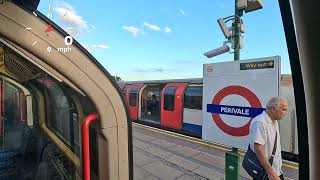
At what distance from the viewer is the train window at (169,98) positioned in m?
11.4

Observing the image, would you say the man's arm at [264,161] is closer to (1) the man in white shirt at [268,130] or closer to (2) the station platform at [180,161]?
(1) the man in white shirt at [268,130]

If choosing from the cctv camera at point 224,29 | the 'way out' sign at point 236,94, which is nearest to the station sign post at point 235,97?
the 'way out' sign at point 236,94

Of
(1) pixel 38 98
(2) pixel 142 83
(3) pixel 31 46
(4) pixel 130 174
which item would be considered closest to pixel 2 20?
(3) pixel 31 46

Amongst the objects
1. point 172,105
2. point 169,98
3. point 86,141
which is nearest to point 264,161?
point 86,141

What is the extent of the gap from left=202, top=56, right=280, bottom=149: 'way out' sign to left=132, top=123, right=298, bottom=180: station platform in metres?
1.79

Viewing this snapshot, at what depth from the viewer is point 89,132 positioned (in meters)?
1.73

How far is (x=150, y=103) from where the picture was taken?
14414 millimetres

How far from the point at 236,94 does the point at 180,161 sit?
355 cm

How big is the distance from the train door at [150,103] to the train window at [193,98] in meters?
2.83

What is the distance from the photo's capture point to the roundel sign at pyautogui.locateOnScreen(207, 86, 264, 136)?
→ 3.05 metres

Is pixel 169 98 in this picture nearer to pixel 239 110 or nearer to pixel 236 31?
pixel 236 31

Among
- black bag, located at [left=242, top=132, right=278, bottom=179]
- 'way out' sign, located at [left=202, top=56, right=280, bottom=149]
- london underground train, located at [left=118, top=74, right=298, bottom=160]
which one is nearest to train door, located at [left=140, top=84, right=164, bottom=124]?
london underground train, located at [left=118, top=74, right=298, bottom=160]

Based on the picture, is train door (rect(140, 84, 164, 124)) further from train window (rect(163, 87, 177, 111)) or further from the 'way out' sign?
the 'way out' sign

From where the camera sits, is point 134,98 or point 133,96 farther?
point 133,96
